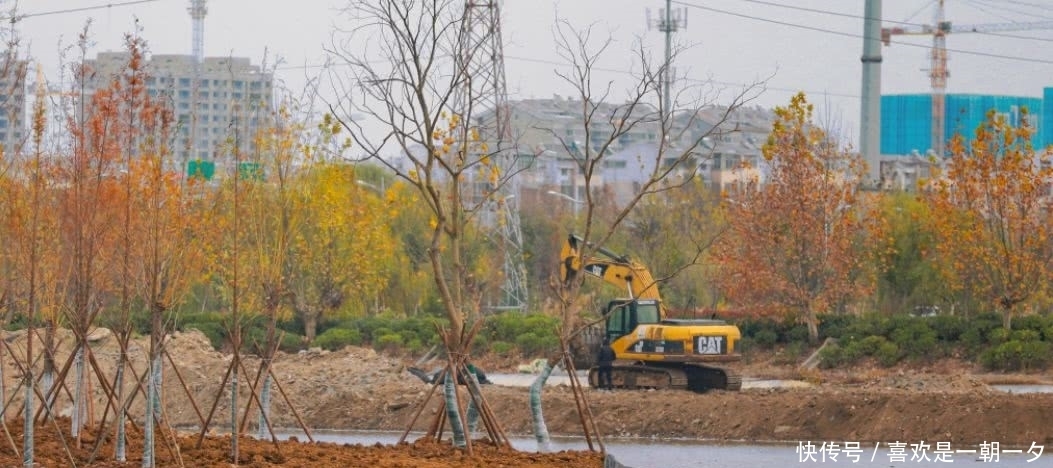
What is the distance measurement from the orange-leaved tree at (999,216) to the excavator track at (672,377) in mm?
9656

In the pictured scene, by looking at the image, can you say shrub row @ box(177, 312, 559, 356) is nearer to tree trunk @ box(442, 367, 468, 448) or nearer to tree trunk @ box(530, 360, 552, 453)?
tree trunk @ box(530, 360, 552, 453)

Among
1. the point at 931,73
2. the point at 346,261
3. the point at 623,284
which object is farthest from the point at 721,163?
the point at 623,284

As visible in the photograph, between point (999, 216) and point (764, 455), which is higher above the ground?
point (999, 216)

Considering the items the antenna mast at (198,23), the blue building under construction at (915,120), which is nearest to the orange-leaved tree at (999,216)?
the antenna mast at (198,23)

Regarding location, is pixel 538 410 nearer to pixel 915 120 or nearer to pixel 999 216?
pixel 999 216

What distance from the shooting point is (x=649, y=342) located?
3316 centimetres

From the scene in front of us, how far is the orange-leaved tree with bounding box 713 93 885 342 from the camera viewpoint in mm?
43281

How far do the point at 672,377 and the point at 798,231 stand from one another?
11.1 m

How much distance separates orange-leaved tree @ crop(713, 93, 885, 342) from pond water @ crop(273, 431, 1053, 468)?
629 inches

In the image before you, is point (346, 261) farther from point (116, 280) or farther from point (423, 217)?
point (116, 280)

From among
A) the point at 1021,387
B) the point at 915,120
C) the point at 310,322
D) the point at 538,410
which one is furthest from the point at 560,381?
the point at 915,120

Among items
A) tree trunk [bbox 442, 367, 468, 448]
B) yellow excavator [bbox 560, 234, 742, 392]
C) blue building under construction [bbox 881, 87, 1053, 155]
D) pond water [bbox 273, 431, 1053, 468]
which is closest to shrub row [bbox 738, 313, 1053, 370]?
yellow excavator [bbox 560, 234, 742, 392]

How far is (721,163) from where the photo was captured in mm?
139250

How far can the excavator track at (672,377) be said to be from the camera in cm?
3341
